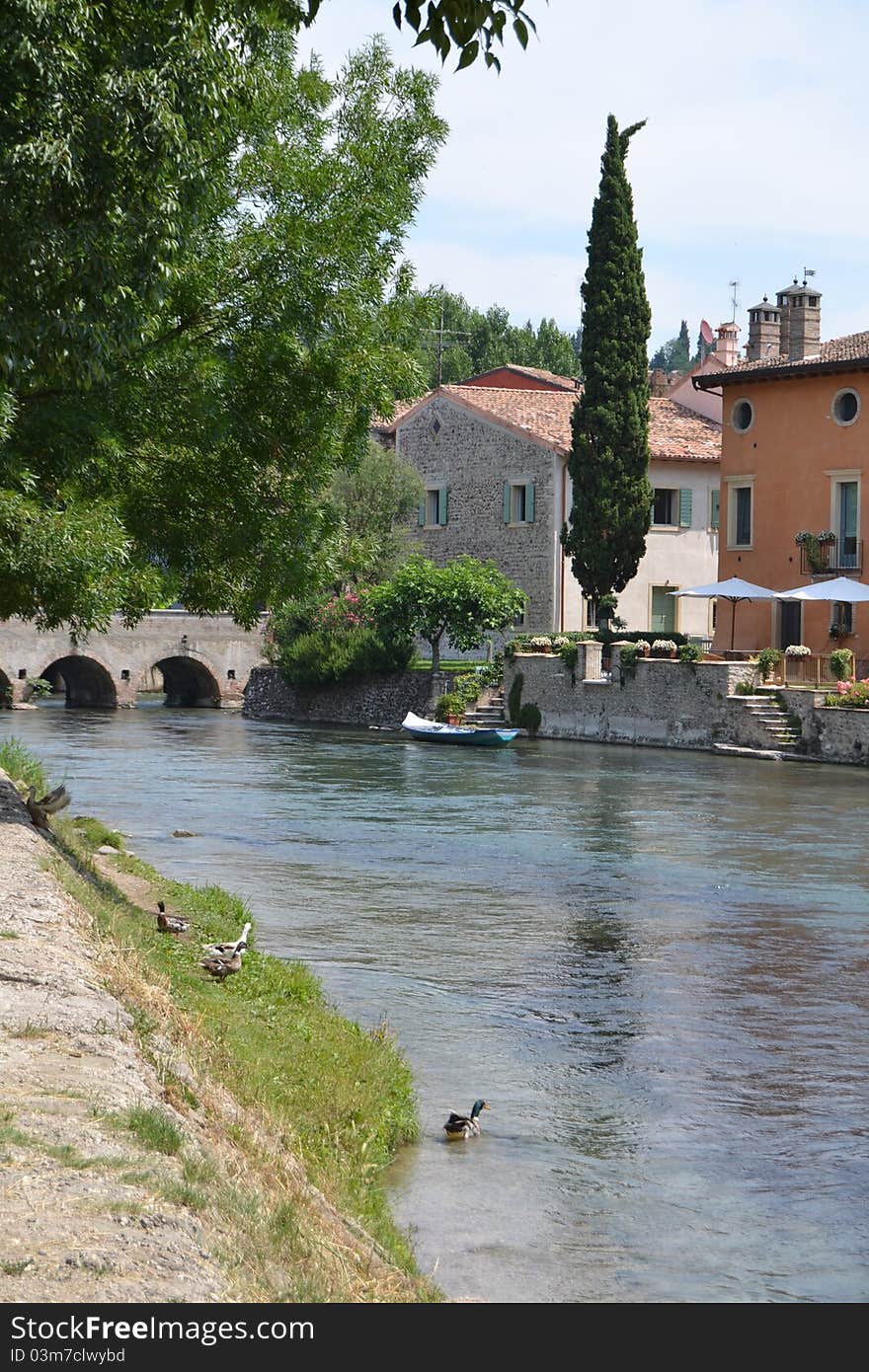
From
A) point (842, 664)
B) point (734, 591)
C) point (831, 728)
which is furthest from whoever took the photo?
point (734, 591)

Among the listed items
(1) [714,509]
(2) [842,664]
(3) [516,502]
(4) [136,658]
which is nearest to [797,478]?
(2) [842,664]

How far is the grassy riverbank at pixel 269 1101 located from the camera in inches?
245

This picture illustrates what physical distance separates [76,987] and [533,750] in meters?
32.5

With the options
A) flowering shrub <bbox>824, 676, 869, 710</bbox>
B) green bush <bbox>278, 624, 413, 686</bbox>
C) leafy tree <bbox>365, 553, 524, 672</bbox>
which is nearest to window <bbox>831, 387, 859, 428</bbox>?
flowering shrub <bbox>824, 676, 869, 710</bbox>

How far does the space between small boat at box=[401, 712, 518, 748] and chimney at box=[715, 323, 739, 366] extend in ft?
72.4

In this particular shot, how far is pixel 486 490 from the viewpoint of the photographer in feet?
180

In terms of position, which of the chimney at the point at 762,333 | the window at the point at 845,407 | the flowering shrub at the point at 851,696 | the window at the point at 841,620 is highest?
→ the chimney at the point at 762,333

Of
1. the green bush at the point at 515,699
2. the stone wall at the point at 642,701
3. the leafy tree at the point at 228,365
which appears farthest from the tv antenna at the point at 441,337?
the leafy tree at the point at 228,365

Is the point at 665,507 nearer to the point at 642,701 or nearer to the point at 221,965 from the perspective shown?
the point at 642,701

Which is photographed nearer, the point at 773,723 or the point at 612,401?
the point at 773,723

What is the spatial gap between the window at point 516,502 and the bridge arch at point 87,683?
14.9m

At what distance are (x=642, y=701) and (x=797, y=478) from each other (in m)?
7.27

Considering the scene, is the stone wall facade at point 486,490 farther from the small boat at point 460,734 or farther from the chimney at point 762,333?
the small boat at point 460,734
